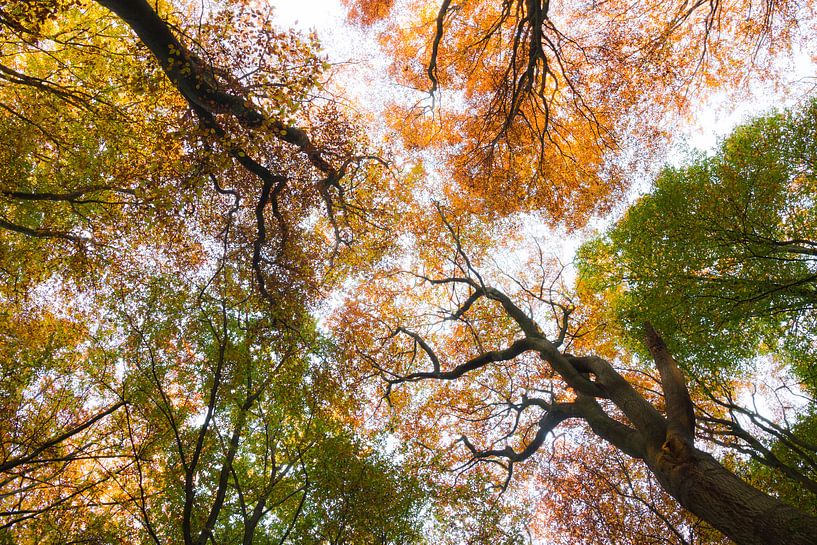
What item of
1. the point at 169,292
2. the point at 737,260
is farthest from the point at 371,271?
the point at 737,260

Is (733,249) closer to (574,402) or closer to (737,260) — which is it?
(737,260)

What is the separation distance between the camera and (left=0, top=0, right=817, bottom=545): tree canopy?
7.52 m

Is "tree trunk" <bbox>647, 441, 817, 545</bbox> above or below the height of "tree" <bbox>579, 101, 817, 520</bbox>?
below

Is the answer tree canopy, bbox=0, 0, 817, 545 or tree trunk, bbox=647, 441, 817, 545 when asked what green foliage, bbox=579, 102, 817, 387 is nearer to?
tree canopy, bbox=0, 0, 817, 545

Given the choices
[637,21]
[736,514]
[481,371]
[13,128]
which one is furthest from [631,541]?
[13,128]

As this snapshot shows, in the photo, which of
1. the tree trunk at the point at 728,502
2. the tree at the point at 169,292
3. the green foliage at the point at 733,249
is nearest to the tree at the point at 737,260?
the green foliage at the point at 733,249

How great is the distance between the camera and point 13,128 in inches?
326

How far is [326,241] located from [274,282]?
3342 millimetres

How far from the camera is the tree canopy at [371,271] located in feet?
24.7

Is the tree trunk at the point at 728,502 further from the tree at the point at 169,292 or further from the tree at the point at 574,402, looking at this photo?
the tree at the point at 169,292

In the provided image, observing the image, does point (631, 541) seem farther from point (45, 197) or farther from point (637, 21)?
point (45, 197)

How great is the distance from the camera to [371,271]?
482 inches

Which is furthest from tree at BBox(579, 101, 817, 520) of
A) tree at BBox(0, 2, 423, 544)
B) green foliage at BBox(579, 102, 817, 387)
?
tree at BBox(0, 2, 423, 544)

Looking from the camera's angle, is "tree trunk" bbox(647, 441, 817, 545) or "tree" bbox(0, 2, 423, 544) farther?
"tree" bbox(0, 2, 423, 544)
